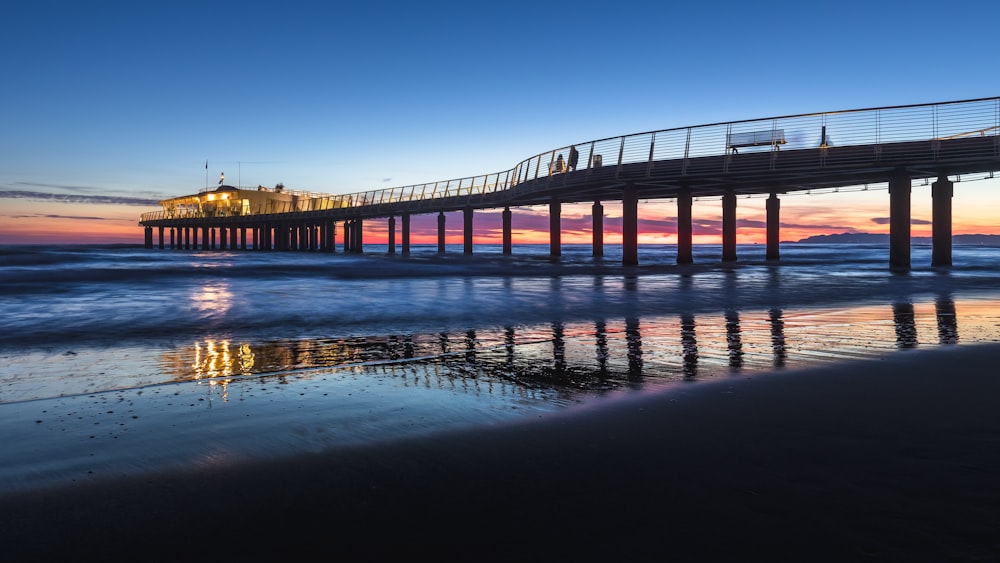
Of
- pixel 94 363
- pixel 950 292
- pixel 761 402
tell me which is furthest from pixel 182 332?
pixel 950 292

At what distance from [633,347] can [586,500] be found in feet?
15.7

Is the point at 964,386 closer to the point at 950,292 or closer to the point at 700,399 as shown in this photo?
the point at 700,399

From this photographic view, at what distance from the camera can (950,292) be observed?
15.6 metres

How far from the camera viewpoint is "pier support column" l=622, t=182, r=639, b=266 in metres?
33.4

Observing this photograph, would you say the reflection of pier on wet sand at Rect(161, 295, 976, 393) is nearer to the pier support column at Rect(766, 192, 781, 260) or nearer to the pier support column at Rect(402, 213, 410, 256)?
the pier support column at Rect(766, 192, 781, 260)

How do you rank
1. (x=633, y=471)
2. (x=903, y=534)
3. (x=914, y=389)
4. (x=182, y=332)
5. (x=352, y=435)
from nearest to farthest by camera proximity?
1. (x=903, y=534)
2. (x=633, y=471)
3. (x=352, y=435)
4. (x=914, y=389)
5. (x=182, y=332)

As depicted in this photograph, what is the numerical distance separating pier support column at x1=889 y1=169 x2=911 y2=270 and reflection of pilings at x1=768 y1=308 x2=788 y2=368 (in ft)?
68.2

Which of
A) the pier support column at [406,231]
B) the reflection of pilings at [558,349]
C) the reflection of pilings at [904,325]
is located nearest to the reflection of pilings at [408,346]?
the reflection of pilings at [558,349]

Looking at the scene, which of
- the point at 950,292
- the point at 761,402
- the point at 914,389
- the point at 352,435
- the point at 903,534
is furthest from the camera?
the point at 950,292

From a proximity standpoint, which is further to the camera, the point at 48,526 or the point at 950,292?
the point at 950,292

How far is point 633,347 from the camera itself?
728cm

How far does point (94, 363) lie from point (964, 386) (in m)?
8.16

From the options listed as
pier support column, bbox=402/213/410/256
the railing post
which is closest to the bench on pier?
the railing post

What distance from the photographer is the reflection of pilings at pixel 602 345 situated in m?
5.97
